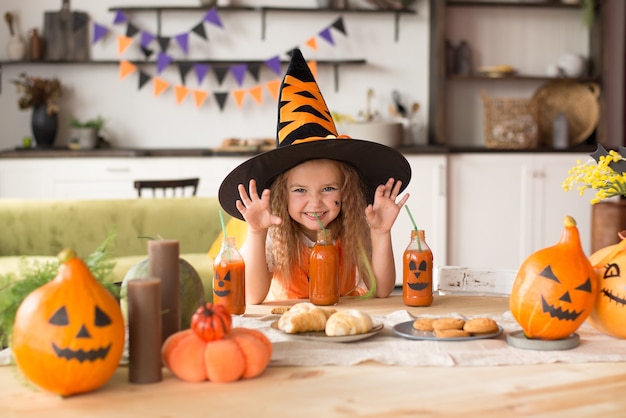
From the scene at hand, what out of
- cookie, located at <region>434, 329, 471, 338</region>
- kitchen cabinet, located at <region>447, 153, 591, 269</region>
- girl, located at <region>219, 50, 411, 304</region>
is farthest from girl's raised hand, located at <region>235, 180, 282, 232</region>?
kitchen cabinet, located at <region>447, 153, 591, 269</region>

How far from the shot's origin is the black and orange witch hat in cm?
204

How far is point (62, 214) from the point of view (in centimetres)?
401

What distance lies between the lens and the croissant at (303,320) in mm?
1471

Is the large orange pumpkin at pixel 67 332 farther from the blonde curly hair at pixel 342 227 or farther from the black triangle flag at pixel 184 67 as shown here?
the black triangle flag at pixel 184 67

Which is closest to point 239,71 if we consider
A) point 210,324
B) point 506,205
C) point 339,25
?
point 339,25

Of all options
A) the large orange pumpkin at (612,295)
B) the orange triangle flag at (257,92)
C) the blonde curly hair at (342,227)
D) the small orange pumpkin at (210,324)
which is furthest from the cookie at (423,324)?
the orange triangle flag at (257,92)

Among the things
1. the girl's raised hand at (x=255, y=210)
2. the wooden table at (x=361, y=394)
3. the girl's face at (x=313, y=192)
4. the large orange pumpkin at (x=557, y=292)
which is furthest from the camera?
the girl's face at (x=313, y=192)

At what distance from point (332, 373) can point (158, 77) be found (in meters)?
4.45

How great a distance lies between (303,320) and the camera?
1476 mm

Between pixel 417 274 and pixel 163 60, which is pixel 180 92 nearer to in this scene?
pixel 163 60

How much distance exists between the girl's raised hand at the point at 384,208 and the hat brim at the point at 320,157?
0.07 metres

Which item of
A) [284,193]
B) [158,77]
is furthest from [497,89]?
[284,193]

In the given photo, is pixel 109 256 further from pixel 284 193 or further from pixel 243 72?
pixel 243 72

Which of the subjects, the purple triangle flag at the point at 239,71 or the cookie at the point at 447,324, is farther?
the purple triangle flag at the point at 239,71
